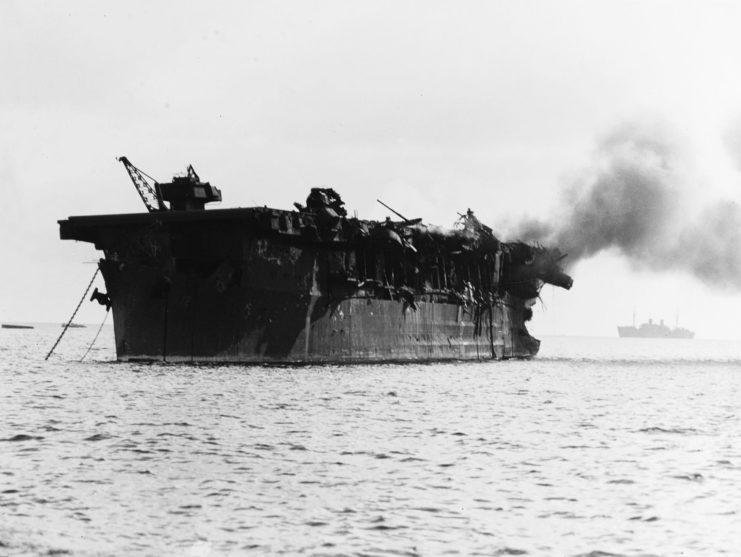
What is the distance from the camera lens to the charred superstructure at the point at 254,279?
29.1 m

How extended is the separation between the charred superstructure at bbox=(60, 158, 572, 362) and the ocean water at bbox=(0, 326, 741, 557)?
687cm

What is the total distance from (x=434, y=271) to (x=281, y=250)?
38.4ft

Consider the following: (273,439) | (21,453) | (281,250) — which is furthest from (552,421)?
(281,250)

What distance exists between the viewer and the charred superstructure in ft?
95.3

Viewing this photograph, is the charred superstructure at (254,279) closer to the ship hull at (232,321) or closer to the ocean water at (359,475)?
the ship hull at (232,321)

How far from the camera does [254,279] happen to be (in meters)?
29.0

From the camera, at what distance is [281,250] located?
96.5 ft

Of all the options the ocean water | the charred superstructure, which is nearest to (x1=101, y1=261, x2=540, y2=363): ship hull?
the charred superstructure

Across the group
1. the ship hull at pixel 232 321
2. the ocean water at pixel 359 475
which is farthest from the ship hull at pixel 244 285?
the ocean water at pixel 359 475

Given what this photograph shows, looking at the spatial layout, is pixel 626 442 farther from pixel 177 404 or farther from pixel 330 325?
pixel 330 325

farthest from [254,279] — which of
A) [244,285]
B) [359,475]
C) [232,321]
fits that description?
[359,475]

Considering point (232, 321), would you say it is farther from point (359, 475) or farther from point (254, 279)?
point (359, 475)

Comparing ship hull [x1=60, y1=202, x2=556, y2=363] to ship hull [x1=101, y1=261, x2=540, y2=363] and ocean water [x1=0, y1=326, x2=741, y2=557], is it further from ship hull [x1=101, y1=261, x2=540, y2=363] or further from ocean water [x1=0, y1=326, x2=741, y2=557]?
ocean water [x1=0, y1=326, x2=741, y2=557]

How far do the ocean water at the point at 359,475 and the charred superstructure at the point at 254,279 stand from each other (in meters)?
6.87
